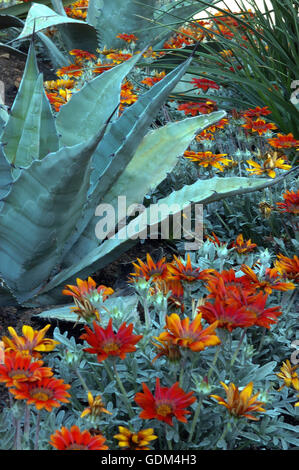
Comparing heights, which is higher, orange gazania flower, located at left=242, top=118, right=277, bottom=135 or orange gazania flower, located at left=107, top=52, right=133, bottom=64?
orange gazania flower, located at left=107, top=52, right=133, bottom=64

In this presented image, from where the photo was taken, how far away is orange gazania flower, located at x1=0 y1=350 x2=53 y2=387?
3.35 feet

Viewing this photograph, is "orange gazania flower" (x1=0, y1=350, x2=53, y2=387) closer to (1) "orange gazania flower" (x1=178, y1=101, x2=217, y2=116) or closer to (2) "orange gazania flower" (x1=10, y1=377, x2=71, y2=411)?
(2) "orange gazania flower" (x1=10, y1=377, x2=71, y2=411)

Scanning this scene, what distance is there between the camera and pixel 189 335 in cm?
113

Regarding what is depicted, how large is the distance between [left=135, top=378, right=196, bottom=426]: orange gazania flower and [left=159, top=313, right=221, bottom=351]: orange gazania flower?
73 millimetres

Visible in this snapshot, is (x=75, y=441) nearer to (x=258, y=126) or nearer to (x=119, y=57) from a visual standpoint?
(x=258, y=126)

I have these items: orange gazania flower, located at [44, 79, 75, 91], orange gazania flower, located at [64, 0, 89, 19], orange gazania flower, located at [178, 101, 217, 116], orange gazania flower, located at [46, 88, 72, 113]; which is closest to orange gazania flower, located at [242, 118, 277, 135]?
orange gazania flower, located at [178, 101, 217, 116]

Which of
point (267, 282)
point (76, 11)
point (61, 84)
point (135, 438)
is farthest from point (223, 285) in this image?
point (76, 11)

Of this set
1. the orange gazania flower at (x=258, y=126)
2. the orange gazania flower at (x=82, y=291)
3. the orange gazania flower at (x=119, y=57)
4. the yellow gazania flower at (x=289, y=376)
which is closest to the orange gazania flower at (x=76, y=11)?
the orange gazania flower at (x=119, y=57)

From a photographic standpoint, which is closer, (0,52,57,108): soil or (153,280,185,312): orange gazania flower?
(153,280,185,312): orange gazania flower

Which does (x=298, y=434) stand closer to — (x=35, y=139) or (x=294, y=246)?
(x=294, y=246)

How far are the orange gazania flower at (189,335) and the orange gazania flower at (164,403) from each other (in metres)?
0.07

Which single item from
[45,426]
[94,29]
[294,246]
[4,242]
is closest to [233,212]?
[294,246]
